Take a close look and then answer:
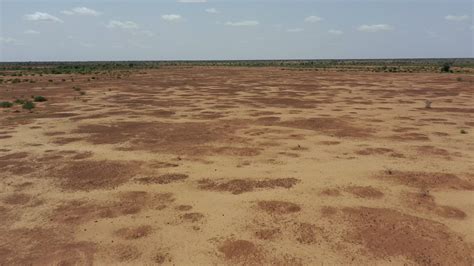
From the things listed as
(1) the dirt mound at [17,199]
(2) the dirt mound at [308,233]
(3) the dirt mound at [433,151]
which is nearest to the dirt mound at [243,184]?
(2) the dirt mound at [308,233]

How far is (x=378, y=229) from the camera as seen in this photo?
7.53 m

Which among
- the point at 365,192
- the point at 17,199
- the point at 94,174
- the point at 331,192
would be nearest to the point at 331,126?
the point at 365,192

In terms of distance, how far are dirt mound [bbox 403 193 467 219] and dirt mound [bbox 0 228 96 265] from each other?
676cm

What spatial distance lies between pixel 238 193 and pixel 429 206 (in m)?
4.29

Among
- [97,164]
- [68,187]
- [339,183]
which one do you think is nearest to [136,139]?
[97,164]

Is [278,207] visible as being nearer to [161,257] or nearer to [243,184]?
[243,184]

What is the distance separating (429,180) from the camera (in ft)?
33.6

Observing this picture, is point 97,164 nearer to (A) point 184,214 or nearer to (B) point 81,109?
(A) point 184,214

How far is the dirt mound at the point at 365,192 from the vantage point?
30.2ft

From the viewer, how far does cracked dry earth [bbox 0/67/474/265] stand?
682 cm

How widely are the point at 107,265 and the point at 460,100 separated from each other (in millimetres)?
28381

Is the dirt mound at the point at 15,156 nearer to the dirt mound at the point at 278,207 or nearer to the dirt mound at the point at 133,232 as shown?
the dirt mound at the point at 133,232

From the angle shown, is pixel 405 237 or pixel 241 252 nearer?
pixel 241 252

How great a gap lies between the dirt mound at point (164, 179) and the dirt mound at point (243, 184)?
678mm
